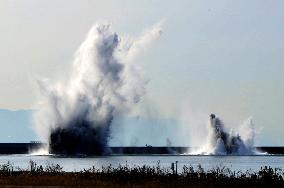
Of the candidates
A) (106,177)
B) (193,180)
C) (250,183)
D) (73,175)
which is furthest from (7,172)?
(250,183)

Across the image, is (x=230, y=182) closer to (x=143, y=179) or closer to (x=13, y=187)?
(x=143, y=179)

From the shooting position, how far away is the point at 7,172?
63.2 metres

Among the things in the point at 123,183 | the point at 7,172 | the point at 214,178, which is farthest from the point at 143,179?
the point at 7,172

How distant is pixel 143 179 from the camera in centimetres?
5322

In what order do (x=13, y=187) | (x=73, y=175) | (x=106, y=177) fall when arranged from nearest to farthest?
(x=13, y=187) → (x=106, y=177) → (x=73, y=175)

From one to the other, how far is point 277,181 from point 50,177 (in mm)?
17906

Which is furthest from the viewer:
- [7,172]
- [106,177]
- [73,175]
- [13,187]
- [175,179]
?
[7,172]

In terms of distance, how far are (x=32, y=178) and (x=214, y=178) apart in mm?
14426

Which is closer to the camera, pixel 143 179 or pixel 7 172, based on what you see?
pixel 143 179

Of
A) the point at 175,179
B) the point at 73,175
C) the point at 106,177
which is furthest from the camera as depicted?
the point at 73,175

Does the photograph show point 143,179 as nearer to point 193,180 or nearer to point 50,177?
point 193,180

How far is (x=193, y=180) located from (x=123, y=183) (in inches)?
203

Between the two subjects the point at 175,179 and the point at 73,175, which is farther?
the point at 73,175

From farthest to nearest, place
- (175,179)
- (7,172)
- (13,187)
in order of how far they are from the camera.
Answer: (7,172) → (175,179) → (13,187)
